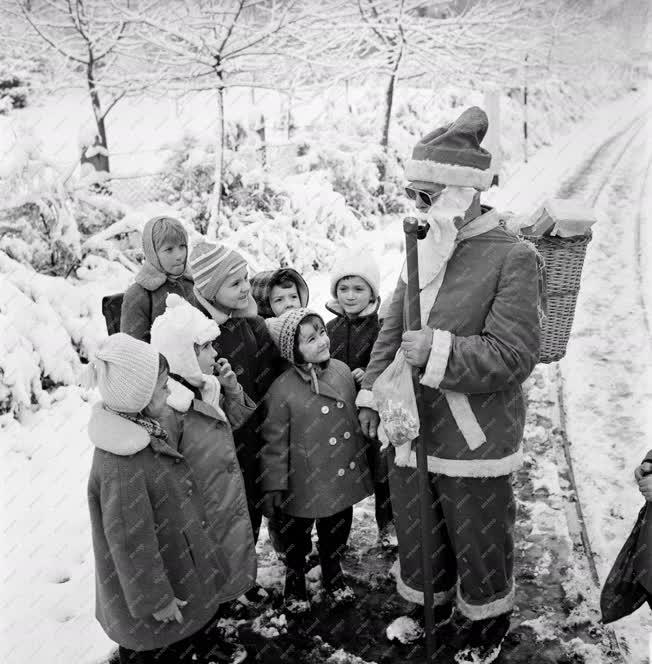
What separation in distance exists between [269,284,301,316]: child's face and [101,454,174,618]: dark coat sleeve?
1587 millimetres

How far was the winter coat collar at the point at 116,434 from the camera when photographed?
2438mm

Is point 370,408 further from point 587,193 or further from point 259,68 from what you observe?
point 587,193

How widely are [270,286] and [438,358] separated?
1528 mm

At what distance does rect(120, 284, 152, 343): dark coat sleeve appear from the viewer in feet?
12.7

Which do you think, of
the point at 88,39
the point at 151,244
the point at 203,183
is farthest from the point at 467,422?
the point at 88,39

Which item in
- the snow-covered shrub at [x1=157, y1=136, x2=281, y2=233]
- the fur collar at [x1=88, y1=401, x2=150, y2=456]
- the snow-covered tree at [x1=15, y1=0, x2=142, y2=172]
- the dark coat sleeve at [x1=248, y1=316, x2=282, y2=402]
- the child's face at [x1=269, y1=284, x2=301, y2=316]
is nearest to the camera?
the fur collar at [x1=88, y1=401, x2=150, y2=456]

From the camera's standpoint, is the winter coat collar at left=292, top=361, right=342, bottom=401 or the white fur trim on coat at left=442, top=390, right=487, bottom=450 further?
the winter coat collar at left=292, top=361, right=342, bottom=401

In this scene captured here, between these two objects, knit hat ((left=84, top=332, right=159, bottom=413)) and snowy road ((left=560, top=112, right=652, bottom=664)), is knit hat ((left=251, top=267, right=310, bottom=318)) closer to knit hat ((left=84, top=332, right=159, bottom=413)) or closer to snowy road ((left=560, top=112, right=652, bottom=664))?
knit hat ((left=84, top=332, right=159, bottom=413))

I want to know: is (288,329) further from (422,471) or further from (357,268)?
(422,471)

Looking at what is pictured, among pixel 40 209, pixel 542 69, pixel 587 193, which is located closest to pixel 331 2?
pixel 587 193

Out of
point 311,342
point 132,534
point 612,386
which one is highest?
point 311,342

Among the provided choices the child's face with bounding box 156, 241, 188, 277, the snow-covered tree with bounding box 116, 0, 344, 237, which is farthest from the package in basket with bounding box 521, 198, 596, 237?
the snow-covered tree with bounding box 116, 0, 344, 237

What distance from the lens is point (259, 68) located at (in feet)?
30.9

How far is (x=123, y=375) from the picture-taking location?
8.07ft
